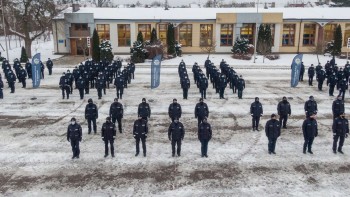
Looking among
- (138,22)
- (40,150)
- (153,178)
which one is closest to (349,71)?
(153,178)

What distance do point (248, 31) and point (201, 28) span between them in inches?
212

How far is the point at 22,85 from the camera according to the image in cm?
2503

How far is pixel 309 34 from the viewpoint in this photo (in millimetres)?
42219

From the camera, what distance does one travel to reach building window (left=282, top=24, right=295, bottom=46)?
41.9 meters

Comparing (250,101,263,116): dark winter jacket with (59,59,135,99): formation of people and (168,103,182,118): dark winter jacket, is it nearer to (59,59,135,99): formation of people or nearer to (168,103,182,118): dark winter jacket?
Result: (168,103,182,118): dark winter jacket

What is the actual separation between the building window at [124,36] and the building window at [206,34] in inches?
323

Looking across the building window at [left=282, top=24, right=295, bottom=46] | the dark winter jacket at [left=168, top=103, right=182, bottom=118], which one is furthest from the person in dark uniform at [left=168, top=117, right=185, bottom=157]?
the building window at [left=282, top=24, right=295, bottom=46]

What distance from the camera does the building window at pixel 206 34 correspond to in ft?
137

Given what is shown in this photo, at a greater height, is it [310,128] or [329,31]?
[329,31]

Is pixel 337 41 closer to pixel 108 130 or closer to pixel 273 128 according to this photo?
pixel 273 128

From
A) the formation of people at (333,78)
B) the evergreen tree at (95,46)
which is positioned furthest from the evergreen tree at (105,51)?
the formation of people at (333,78)

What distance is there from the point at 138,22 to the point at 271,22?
14.7 metres

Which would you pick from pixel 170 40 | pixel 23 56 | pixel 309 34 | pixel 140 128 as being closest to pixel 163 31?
pixel 170 40

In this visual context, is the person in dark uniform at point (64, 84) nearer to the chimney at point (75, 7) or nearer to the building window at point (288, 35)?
the chimney at point (75, 7)
